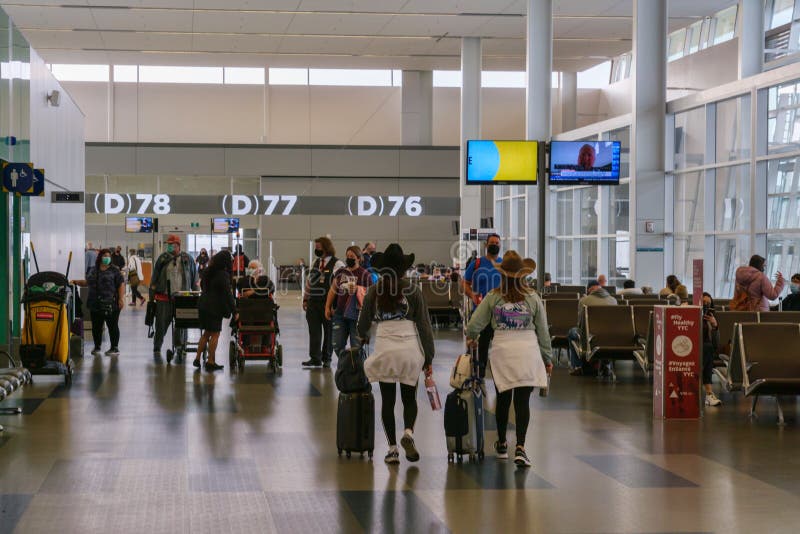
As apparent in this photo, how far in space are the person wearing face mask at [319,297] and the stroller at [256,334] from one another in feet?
2.02

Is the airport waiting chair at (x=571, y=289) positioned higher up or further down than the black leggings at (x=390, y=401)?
higher up

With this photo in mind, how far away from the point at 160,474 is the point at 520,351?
281cm

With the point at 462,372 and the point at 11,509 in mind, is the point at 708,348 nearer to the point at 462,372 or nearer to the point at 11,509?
the point at 462,372

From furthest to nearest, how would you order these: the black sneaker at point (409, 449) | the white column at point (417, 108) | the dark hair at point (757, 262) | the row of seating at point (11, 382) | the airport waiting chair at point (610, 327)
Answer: the white column at point (417, 108) → the dark hair at point (757, 262) → the airport waiting chair at point (610, 327) → the row of seating at point (11, 382) → the black sneaker at point (409, 449)

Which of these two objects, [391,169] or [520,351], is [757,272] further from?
[391,169]

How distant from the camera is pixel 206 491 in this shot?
7.30 metres

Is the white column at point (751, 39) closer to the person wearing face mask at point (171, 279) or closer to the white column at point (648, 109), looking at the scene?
the white column at point (648, 109)

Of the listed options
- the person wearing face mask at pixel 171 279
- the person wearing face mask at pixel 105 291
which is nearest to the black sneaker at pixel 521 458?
the person wearing face mask at pixel 171 279

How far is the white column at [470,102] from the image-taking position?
3525cm

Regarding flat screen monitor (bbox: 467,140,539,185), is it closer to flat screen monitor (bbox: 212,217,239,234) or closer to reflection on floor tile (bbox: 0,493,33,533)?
reflection on floor tile (bbox: 0,493,33,533)

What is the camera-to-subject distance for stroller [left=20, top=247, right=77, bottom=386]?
12.6 metres

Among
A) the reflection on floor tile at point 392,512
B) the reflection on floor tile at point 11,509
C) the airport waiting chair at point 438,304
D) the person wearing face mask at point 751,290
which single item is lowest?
the reflection on floor tile at point 392,512

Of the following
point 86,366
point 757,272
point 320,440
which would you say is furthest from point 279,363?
point 757,272

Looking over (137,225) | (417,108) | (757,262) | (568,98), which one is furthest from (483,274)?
(568,98)
